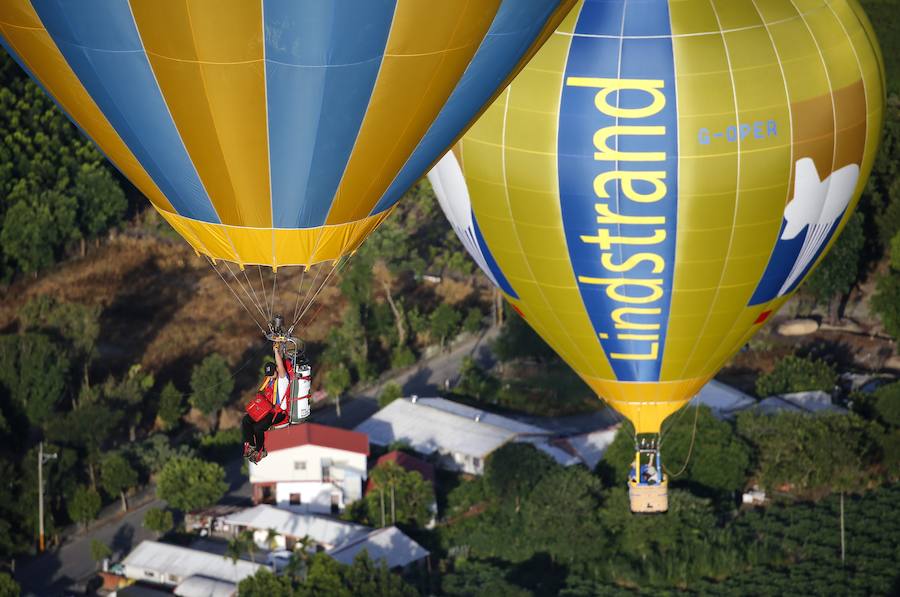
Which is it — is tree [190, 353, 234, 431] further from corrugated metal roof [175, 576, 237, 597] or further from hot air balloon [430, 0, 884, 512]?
hot air balloon [430, 0, 884, 512]

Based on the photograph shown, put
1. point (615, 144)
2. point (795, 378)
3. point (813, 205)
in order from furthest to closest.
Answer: point (795, 378) → point (813, 205) → point (615, 144)

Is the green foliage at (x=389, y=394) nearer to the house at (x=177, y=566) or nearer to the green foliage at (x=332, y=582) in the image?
the house at (x=177, y=566)

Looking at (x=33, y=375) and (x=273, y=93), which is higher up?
(x=273, y=93)

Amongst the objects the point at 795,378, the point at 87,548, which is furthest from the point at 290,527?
the point at 795,378

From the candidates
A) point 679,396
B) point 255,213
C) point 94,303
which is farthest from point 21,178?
point 255,213

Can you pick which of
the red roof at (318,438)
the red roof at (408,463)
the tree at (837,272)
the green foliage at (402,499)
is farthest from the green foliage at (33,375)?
the tree at (837,272)

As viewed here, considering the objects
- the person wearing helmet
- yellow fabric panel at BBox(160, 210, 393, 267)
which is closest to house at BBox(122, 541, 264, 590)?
the person wearing helmet

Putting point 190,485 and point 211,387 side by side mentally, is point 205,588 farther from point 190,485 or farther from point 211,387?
point 211,387
